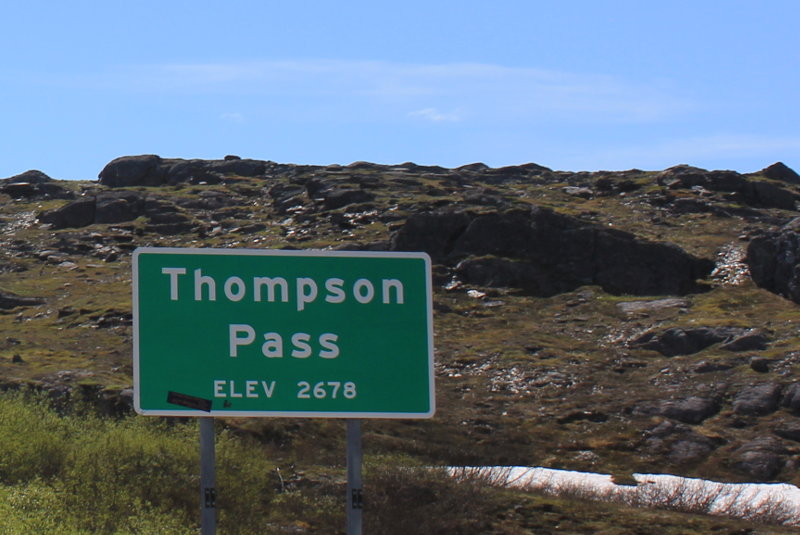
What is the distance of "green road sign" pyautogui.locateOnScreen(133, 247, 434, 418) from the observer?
289 inches

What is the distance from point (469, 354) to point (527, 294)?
17.7 metres

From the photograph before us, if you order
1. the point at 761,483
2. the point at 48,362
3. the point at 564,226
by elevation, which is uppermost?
the point at 564,226

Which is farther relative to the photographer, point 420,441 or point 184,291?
point 420,441

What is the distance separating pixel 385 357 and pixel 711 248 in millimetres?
92658

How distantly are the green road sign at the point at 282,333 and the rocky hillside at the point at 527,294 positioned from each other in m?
44.7

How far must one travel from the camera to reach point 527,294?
89562 mm

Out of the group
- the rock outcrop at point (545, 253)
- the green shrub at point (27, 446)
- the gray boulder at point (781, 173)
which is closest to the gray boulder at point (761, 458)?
the rock outcrop at point (545, 253)

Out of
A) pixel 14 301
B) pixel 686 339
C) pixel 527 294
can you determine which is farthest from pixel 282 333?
pixel 14 301

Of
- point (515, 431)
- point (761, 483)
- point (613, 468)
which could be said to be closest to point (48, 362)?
point (515, 431)

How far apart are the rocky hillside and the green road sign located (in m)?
44.7

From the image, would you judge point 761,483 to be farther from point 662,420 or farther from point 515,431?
point 515,431

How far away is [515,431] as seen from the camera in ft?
197

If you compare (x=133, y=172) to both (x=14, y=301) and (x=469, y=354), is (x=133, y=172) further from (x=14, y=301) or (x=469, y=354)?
(x=469, y=354)

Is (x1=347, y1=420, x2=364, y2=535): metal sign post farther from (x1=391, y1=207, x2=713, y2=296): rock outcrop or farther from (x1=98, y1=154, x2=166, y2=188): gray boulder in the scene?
(x1=98, y1=154, x2=166, y2=188): gray boulder
